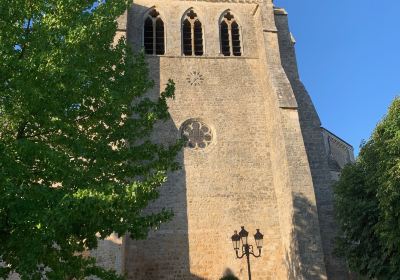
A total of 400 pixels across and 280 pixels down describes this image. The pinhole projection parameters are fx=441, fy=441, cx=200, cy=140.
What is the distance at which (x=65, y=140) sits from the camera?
650 cm

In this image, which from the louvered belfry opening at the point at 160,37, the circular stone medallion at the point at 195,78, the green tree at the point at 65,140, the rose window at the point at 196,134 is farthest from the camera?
the louvered belfry opening at the point at 160,37

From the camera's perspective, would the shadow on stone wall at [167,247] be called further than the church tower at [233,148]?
No

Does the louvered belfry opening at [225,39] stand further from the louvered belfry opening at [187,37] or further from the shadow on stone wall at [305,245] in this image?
the shadow on stone wall at [305,245]

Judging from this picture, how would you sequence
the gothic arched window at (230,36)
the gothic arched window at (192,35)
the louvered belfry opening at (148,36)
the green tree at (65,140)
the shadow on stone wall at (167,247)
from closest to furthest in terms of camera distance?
the green tree at (65,140) < the shadow on stone wall at (167,247) < the louvered belfry opening at (148,36) < the gothic arched window at (192,35) < the gothic arched window at (230,36)

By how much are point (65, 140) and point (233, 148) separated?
10.3 m

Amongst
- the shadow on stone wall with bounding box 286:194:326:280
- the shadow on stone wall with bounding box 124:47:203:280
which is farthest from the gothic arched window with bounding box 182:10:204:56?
the shadow on stone wall with bounding box 286:194:326:280

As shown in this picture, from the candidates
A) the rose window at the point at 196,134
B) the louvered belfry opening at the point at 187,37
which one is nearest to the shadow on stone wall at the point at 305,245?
the rose window at the point at 196,134

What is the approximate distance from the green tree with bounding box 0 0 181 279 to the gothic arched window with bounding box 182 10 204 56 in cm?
1073

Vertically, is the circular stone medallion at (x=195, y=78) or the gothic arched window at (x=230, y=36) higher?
the gothic arched window at (x=230, y=36)

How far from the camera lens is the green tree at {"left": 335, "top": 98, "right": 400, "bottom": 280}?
10148mm

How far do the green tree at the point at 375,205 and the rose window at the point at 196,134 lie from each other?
533 cm

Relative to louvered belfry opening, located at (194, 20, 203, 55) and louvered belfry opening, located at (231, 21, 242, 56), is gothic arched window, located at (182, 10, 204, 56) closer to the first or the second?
louvered belfry opening, located at (194, 20, 203, 55)

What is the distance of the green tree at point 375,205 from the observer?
10.1m

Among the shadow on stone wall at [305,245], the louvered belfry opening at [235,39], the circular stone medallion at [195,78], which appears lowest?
the shadow on stone wall at [305,245]
